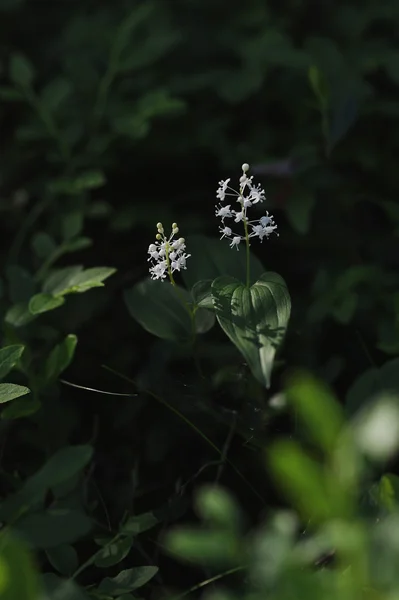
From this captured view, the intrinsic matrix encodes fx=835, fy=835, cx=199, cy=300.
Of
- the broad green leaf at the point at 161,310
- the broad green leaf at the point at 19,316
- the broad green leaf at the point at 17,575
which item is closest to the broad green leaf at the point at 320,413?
the broad green leaf at the point at 17,575

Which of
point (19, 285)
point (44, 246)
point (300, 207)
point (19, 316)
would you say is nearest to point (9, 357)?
point (19, 316)

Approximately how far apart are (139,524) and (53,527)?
0.47 ft

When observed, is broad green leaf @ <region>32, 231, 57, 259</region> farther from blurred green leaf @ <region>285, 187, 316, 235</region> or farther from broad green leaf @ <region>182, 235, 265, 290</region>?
blurred green leaf @ <region>285, 187, 316, 235</region>

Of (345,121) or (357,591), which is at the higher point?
(357,591)

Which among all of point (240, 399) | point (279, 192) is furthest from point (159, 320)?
point (279, 192)

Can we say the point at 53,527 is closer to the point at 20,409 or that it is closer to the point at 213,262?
the point at 20,409

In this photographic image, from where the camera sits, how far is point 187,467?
1396mm

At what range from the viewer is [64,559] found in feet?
3.34

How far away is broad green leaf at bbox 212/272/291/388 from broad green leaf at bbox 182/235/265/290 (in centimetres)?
14

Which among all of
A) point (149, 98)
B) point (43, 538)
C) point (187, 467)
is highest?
point (149, 98)

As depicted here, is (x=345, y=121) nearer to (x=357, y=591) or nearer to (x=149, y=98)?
(x=149, y=98)

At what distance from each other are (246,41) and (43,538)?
54.8 inches

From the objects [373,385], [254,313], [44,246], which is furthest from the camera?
[44,246]

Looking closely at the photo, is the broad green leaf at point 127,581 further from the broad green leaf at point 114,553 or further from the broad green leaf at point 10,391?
the broad green leaf at point 10,391
